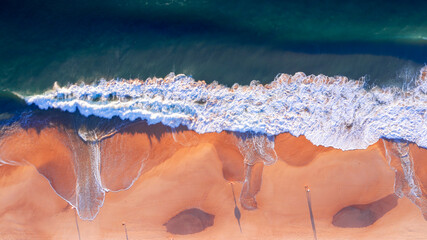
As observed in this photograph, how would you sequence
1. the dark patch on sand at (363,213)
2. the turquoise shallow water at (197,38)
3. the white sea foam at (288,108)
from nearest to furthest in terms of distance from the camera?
the dark patch on sand at (363,213)
the white sea foam at (288,108)
the turquoise shallow water at (197,38)

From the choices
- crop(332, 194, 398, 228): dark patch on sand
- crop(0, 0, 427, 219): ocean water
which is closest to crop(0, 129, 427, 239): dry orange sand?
crop(332, 194, 398, 228): dark patch on sand

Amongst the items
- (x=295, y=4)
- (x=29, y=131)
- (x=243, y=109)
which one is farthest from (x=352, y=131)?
(x=29, y=131)

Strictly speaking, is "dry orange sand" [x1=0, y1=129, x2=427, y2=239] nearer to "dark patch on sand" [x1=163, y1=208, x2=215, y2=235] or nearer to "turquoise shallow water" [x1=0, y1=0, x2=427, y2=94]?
"dark patch on sand" [x1=163, y1=208, x2=215, y2=235]

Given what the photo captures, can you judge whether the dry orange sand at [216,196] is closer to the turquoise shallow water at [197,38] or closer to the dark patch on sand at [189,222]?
the dark patch on sand at [189,222]

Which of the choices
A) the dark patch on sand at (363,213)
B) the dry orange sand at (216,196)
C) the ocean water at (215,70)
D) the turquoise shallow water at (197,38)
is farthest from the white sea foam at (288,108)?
the dark patch on sand at (363,213)

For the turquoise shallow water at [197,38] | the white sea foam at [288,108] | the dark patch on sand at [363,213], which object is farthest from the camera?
the turquoise shallow water at [197,38]

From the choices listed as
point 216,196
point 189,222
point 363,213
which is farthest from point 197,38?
point 363,213

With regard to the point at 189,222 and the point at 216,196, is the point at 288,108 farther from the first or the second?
the point at 189,222
